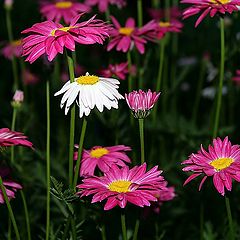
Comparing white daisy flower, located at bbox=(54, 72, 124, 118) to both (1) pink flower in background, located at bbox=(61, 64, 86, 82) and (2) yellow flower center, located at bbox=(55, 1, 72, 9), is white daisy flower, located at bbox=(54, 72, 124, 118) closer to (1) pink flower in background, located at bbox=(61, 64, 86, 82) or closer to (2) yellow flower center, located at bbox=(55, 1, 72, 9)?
(2) yellow flower center, located at bbox=(55, 1, 72, 9)

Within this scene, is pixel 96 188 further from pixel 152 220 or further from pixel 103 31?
pixel 152 220

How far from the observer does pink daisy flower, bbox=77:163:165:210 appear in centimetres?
97

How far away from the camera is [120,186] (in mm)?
1036

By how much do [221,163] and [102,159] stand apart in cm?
23

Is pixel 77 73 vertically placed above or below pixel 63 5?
below

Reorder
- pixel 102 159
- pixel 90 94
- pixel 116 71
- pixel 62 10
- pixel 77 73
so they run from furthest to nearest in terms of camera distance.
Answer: pixel 77 73, pixel 62 10, pixel 116 71, pixel 102 159, pixel 90 94

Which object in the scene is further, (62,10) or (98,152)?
(62,10)

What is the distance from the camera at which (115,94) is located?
3.35 ft

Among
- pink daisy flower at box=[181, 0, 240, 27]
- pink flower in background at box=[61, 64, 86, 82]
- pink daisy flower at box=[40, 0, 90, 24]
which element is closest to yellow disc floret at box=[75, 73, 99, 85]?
pink daisy flower at box=[181, 0, 240, 27]

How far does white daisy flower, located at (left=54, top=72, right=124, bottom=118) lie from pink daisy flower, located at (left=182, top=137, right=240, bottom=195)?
0.48 feet

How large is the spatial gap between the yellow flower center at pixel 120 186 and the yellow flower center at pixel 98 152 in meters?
0.15

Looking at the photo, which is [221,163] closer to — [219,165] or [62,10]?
[219,165]

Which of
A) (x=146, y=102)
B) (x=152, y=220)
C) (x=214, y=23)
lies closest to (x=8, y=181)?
(x=146, y=102)

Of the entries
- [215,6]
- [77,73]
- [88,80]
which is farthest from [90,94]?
[77,73]
